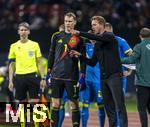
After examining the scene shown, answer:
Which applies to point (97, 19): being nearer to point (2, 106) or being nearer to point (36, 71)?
point (36, 71)

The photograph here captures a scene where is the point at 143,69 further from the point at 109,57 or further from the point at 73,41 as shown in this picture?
the point at 73,41

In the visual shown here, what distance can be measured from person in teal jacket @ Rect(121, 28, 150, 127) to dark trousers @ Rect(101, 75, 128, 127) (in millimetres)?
562

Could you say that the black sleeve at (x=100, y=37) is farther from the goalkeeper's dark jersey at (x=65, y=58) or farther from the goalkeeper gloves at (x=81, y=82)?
the goalkeeper gloves at (x=81, y=82)

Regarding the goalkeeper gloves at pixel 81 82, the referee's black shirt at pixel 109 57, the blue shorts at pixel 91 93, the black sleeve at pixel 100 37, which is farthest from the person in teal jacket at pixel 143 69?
the blue shorts at pixel 91 93

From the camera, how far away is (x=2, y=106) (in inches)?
726

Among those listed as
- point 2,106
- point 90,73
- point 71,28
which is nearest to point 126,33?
point 2,106

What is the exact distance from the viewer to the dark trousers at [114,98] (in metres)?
12.9

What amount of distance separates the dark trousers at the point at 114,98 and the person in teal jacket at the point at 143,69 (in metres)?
0.56

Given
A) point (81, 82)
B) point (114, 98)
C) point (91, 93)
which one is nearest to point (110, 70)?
point (114, 98)

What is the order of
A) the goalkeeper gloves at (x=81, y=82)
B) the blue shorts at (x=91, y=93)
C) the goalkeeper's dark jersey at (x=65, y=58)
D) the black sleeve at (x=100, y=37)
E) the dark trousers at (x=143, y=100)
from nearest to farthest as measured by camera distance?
the black sleeve at (x=100, y=37)
the goalkeeper's dark jersey at (x=65, y=58)
the dark trousers at (x=143, y=100)
the goalkeeper gloves at (x=81, y=82)
the blue shorts at (x=91, y=93)

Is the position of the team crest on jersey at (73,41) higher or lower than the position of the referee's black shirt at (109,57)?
higher

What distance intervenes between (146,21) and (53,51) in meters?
12.7

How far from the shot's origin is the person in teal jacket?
43.9ft

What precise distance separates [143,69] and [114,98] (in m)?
0.95
